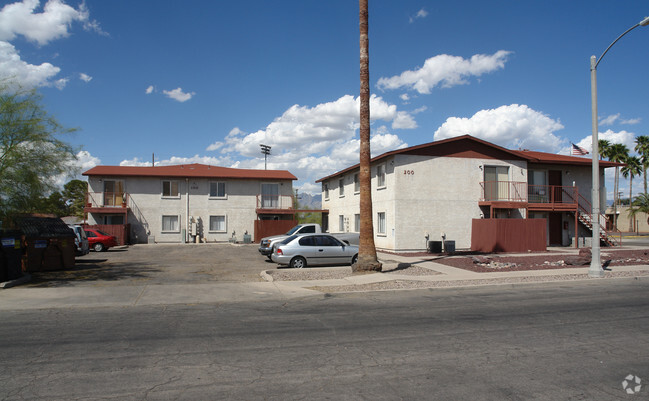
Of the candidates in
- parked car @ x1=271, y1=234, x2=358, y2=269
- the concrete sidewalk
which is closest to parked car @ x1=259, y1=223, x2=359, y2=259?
parked car @ x1=271, y1=234, x2=358, y2=269

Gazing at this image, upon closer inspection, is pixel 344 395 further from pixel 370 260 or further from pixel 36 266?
pixel 36 266

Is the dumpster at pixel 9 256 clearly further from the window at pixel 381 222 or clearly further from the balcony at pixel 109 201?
the balcony at pixel 109 201

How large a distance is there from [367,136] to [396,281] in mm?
5126

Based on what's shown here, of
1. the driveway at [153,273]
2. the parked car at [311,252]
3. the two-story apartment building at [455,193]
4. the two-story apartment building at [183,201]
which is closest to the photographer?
the driveway at [153,273]

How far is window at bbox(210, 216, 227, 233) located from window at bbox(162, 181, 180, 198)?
11.4 ft

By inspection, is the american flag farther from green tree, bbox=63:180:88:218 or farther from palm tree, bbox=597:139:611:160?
green tree, bbox=63:180:88:218

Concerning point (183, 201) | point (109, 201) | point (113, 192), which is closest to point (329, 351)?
point (183, 201)

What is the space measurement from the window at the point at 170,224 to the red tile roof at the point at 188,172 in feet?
11.4

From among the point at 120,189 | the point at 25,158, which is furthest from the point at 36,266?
the point at 120,189

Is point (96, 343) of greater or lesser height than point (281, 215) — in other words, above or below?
below

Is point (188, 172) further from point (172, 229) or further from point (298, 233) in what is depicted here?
point (298, 233)

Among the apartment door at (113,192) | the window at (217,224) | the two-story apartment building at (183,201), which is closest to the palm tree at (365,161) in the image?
the two-story apartment building at (183,201)

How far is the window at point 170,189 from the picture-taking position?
35312 millimetres

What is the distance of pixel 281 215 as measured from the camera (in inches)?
1485
